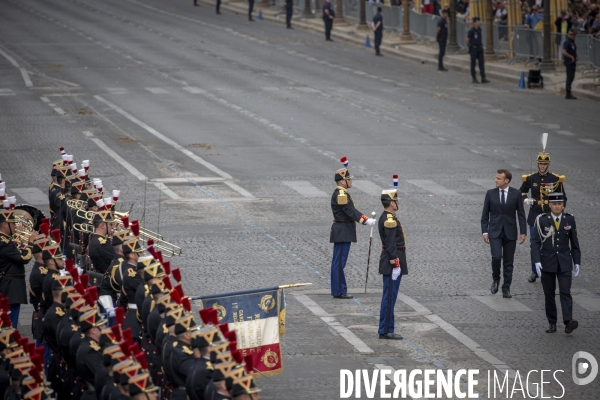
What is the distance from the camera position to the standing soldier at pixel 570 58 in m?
35.7

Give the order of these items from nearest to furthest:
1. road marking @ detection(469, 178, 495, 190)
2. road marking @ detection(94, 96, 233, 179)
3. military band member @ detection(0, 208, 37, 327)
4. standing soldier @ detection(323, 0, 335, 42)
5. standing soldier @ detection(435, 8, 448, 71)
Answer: military band member @ detection(0, 208, 37, 327) < road marking @ detection(469, 178, 495, 190) < road marking @ detection(94, 96, 233, 179) < standing soldier @ detection(435, 8, 448, 71) < standing soldier @ detection(323, 0, 335, 42)

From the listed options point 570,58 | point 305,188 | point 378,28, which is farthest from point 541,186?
point 378,28

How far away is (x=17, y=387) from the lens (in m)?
9.69

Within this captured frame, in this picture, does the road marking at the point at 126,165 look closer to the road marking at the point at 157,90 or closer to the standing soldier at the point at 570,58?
the road marking at the point at 157,90

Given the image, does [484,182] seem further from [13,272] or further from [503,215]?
[13,272]

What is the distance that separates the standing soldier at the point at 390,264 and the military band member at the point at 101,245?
343 centimetres

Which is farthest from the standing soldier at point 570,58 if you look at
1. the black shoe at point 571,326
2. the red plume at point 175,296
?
the red plume at point 175,296

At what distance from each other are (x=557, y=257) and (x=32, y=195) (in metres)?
12.3

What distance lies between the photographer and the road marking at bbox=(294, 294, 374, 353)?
13984 mm

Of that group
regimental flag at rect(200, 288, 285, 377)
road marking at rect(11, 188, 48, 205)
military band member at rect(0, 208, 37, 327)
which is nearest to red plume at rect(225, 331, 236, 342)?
regimental flag at rect(200, 288, 285, 377)

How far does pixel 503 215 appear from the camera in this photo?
1675cm

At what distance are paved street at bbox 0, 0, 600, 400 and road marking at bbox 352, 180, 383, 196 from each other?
1.7 inches

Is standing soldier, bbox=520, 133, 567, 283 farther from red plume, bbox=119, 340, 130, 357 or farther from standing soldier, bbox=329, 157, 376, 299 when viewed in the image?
red plume, bbox=119, 340, 130, 357

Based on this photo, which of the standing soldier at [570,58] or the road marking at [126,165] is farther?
the standing soldier at [570,58]
